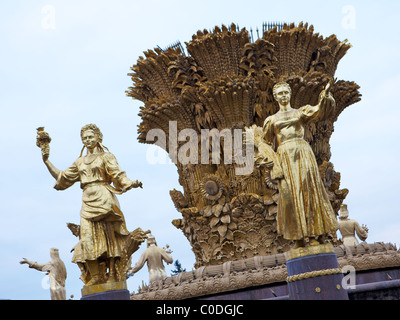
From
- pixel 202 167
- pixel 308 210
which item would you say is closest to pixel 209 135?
pixel 202 167

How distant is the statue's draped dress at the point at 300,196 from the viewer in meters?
8.14

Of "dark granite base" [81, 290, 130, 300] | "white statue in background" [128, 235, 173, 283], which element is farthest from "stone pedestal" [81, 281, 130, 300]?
"white statue in background" [128, 235, 173, 283]

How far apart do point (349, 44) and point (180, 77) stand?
468cm

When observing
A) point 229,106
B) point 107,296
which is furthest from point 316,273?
point 229,106

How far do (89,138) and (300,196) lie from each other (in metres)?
3.61

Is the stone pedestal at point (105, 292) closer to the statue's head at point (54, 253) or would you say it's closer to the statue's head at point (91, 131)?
the statue's head at point (91, 131)

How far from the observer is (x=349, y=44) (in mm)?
15898

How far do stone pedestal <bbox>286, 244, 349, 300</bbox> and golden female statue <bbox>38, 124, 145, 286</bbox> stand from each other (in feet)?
8.59

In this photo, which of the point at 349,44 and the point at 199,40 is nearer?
the point at 199,40

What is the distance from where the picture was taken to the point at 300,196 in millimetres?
8234

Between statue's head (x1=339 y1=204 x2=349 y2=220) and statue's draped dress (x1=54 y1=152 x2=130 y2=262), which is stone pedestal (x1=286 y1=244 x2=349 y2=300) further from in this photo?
statue's head (x1=339 y1=204 x2=349 y2=220)

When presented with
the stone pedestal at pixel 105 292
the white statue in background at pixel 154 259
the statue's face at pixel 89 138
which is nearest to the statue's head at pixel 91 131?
the statue's face at pixel 89 138

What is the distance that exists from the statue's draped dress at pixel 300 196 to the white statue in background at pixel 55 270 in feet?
21.5
